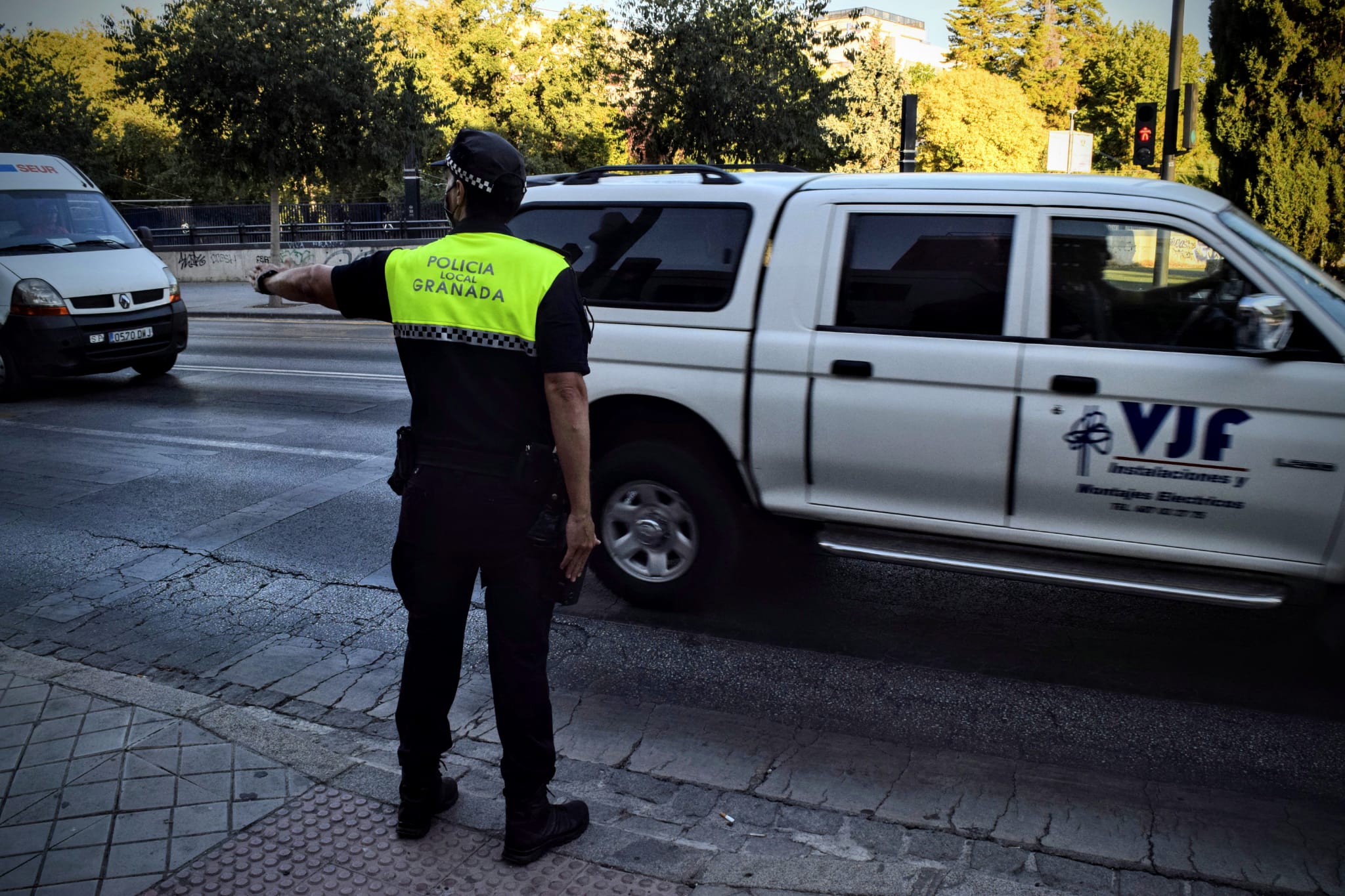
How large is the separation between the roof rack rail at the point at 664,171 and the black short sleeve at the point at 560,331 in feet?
7.52

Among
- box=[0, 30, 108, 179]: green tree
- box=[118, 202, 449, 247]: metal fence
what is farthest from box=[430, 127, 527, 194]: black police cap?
box=[0, 30, 108, 179]: green tree

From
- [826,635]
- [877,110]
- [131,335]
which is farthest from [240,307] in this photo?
[877,110]

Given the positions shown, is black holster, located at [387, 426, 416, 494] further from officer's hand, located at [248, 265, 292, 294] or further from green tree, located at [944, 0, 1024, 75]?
green tree, located at [944, 0, 1024, 75]

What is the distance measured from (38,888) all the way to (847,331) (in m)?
3.36

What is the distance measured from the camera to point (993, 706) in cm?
413

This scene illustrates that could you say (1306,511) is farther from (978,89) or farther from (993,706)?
(978,89)

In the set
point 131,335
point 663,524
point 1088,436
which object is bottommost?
point 663,524

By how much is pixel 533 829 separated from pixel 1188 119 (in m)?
15.8

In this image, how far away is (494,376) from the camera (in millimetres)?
2896

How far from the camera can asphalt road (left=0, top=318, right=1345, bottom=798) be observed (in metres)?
3.93

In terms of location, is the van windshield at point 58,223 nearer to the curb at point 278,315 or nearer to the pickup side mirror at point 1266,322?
the curb at point 278,315

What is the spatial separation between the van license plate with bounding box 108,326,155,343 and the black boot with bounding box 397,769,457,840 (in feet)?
30.9

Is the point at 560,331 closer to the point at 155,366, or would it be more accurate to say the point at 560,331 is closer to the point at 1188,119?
the point at 155,366

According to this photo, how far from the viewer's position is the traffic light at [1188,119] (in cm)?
1541
